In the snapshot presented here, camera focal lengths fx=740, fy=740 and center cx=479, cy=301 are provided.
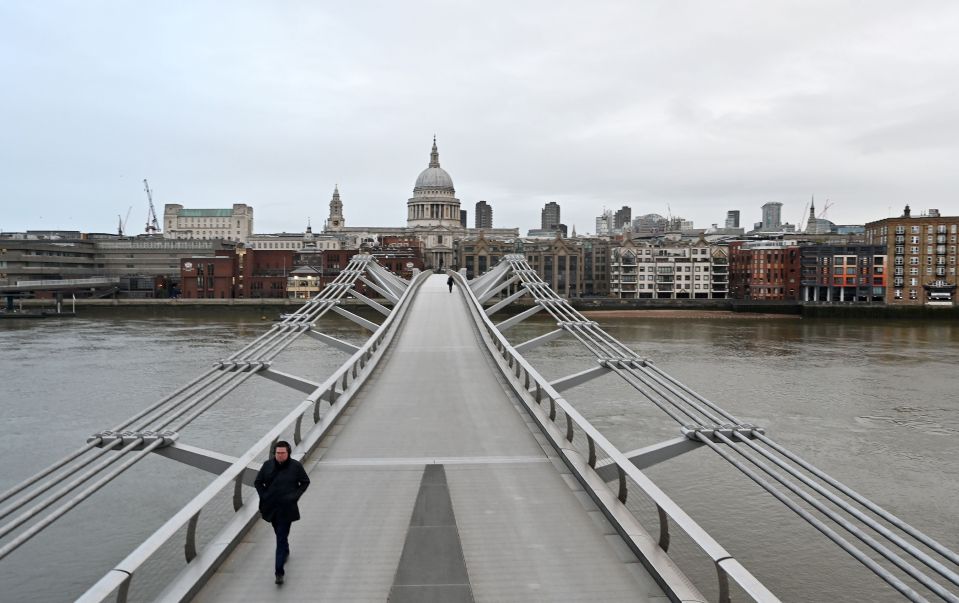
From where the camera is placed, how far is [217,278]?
71.5 m

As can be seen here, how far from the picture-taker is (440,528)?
19.6 feet

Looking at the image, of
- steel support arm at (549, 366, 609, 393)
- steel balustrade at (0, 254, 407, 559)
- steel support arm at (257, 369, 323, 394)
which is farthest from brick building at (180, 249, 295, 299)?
steel support arm at (549, 366, 609, 393)

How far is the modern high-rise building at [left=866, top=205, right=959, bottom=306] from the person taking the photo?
226ft

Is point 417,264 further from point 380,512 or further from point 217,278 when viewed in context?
point 380,512

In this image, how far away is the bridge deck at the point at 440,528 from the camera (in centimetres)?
495

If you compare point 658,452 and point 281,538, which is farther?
point 658,452

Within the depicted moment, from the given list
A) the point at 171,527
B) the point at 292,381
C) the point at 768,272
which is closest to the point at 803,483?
the point at 292,381

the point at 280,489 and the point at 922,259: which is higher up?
the point at 922,259

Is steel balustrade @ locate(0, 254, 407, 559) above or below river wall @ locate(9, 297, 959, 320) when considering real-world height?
above

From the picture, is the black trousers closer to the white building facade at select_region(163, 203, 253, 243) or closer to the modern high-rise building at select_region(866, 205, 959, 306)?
the modern high-rise building at select_region(866, 205, 959, 306)

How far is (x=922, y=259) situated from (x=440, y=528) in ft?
250

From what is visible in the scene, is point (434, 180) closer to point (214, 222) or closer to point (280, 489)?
point (214, 222)

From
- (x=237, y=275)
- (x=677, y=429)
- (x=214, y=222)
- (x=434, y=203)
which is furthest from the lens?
(x=214, y=222)

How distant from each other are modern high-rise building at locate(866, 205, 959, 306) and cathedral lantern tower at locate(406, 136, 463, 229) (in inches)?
2960
